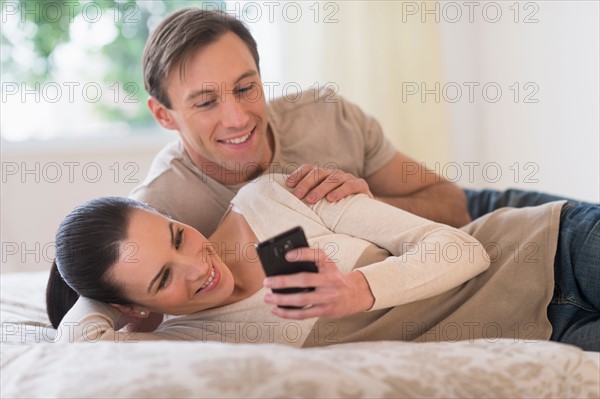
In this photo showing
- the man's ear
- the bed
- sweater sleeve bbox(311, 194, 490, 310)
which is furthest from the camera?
the man's ear

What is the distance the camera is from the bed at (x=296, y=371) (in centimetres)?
91

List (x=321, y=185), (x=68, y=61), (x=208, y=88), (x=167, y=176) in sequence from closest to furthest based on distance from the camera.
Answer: (x=321, y=185), (x=208, y=88), (x=167, y=176), (x=68, y=61)

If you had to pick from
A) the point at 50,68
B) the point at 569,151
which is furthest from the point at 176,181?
the point at 50,68

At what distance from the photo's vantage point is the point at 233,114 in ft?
6.00

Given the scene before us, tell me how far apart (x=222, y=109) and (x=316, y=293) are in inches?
30.9

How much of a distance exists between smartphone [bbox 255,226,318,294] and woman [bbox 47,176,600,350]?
0.46 ft

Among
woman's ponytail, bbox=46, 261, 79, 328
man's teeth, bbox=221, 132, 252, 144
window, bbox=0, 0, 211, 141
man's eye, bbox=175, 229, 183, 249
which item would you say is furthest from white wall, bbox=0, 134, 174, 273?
man's eye, bbox=175, 229, 183, 249

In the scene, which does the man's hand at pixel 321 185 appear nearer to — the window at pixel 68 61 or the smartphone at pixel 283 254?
the smartphone at pixel 283 254

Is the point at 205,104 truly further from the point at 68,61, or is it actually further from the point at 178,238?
the point at 68,61

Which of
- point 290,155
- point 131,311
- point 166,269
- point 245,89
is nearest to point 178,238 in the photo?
point 166,269

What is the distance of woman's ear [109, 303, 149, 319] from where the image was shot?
1476 millimetres

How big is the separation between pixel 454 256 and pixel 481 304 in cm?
11

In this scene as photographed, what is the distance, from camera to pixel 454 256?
1.41 meters

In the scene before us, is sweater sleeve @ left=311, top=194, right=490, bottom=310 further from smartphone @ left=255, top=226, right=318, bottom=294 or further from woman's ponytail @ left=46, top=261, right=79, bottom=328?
woman's ponytail @ left=46, top=261, right=79, bottom=328
